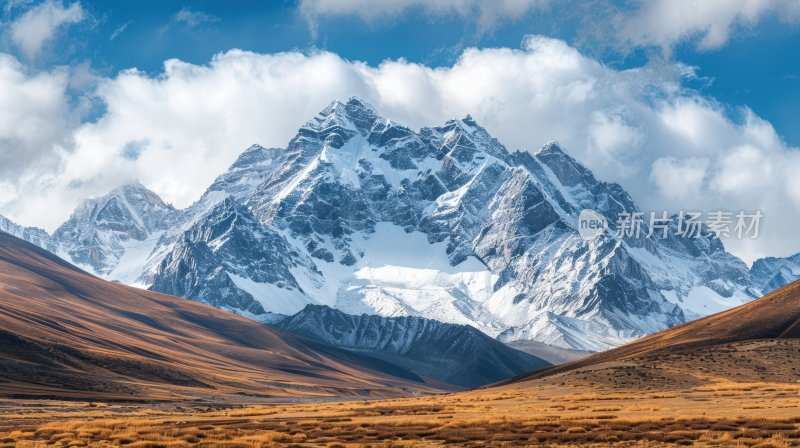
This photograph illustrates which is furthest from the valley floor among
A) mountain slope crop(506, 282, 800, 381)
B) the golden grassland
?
mountain slope crop(506, 282, 800, 381)

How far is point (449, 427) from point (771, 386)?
5554 cm

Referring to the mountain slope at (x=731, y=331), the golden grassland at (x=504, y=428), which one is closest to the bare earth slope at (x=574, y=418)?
the golden grassland at (x=504, y=428)

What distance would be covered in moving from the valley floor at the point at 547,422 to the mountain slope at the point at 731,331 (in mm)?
22223

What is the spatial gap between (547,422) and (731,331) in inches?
4133

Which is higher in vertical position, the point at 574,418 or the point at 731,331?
the point at 731,331

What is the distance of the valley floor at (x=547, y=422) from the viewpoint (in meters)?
68.8

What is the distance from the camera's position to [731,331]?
175 metres

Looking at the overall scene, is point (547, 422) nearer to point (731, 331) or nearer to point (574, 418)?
point (574, 418)

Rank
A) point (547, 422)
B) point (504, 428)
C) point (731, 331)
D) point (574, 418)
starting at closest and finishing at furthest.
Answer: point (504, 428), point (547, 422), point (574, 418), point (731, 331)

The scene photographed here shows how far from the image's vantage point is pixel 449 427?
8044cm

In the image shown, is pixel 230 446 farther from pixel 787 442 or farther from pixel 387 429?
pixel 787 442

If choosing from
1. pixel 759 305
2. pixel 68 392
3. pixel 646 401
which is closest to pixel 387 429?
pixel 646 401

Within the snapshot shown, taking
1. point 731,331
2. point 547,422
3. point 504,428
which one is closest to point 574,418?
point 547,422

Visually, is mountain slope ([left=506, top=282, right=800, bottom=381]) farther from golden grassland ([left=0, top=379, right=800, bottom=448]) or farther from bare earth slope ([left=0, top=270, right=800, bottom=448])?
golden grassland ([left=0, top=379, right=800, bottom=448])
